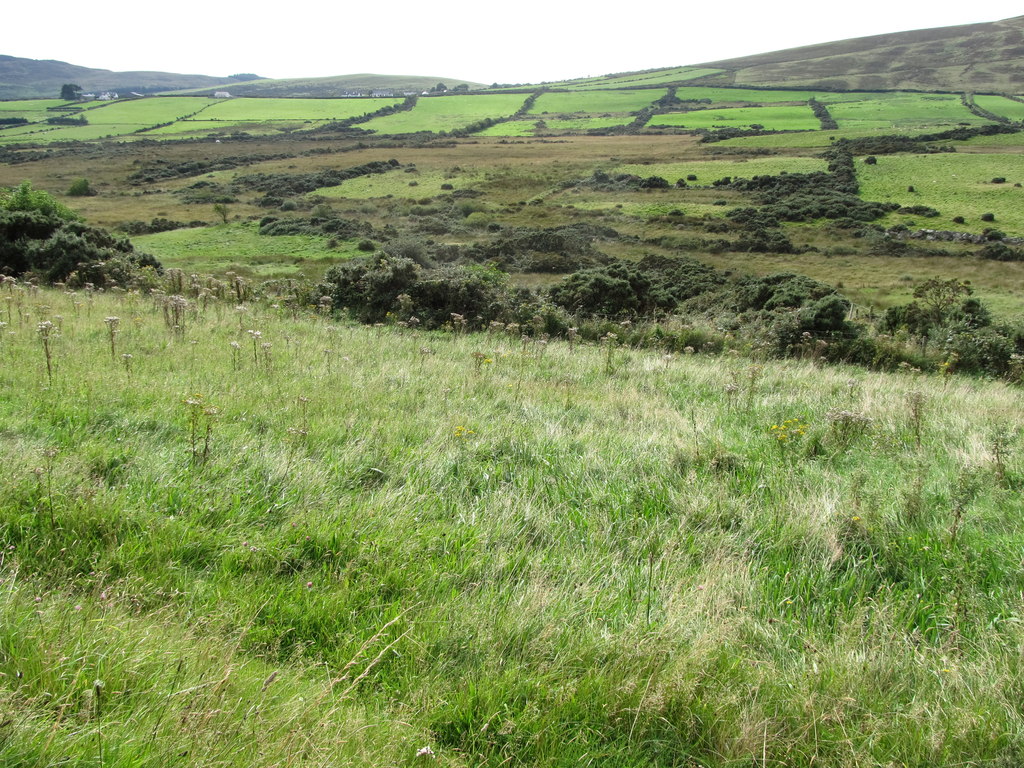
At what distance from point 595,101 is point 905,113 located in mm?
70520

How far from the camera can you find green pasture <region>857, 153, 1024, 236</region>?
5028 centimetres

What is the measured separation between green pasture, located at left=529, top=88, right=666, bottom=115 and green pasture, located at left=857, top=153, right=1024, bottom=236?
80.5m

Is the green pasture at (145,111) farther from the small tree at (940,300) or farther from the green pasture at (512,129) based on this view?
the small tree at (940,300)

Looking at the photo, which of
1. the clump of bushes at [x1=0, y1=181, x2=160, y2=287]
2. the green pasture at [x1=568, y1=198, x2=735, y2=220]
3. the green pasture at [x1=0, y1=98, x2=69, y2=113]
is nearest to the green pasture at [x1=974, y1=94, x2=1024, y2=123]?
the green pasture at [x1=568, y1=198, x2=735, y2=220]

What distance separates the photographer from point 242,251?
37594 mm

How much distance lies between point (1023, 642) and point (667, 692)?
1.64 m

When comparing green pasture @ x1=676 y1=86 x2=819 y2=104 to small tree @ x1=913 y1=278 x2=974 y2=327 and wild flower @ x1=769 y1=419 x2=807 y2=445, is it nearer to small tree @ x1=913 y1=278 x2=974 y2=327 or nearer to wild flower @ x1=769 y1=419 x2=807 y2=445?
small tree @ x1=913 y1=278 x2=974 y2=327

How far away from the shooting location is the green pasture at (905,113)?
94125 millimetres

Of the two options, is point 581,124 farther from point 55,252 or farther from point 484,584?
point 484,584

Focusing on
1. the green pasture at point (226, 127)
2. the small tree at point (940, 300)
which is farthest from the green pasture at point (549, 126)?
the small tree at point (940, 300)

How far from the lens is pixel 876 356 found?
13180 mm

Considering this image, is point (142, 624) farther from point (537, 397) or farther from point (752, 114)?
point (752, 114)

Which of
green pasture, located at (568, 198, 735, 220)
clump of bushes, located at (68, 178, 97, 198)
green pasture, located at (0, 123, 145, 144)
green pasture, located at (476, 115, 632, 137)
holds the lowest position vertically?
green pasture, located at (568, 198, 735, 220)

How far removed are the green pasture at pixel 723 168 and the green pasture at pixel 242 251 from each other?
45.9 meters
